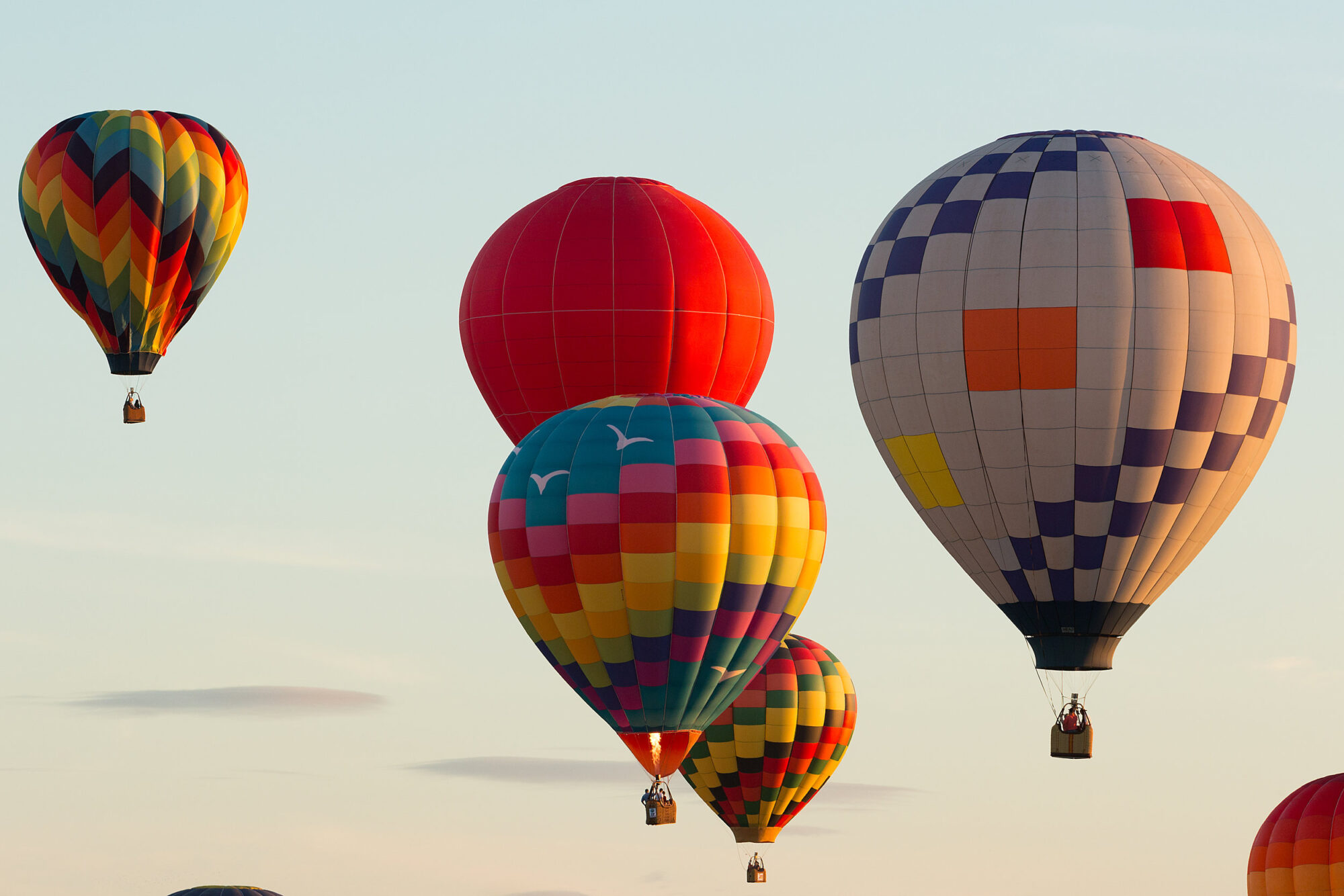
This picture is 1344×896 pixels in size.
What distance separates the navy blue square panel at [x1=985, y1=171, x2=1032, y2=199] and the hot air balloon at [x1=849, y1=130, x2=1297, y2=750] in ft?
0.07

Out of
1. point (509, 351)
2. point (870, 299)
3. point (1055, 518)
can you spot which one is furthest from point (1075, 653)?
point (509, 351)

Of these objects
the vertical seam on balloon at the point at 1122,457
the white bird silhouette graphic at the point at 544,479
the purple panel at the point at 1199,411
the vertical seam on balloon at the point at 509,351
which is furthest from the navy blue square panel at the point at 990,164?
the vertical seam on balloon at the point at 509,351

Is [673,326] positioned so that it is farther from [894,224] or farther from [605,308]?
[894,224]

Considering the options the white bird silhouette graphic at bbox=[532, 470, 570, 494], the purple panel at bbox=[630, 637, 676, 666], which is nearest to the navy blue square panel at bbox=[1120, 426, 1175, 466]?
the purple panel at bbox=[630, 637, 676, 666]

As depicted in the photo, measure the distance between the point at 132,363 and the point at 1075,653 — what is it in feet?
42.8

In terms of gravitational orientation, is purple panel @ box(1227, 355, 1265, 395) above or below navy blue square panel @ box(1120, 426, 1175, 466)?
above

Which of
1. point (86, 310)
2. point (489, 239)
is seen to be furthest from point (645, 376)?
point (86, 310)

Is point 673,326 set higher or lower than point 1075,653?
higher

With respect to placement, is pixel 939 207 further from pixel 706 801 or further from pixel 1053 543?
pixel 706 801

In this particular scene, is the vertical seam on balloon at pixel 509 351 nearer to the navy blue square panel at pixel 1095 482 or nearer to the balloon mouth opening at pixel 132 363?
the balloon mouth opening at pixel 132 363

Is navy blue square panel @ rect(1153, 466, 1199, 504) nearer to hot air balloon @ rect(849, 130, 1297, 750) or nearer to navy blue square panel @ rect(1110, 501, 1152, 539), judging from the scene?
hot air balloon @ rect(849, 130, 1297, 750)

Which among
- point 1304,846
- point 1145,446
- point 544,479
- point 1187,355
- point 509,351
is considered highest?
point 509,351

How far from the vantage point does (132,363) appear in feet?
119

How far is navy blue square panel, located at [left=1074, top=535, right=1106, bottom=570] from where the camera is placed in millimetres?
30031
